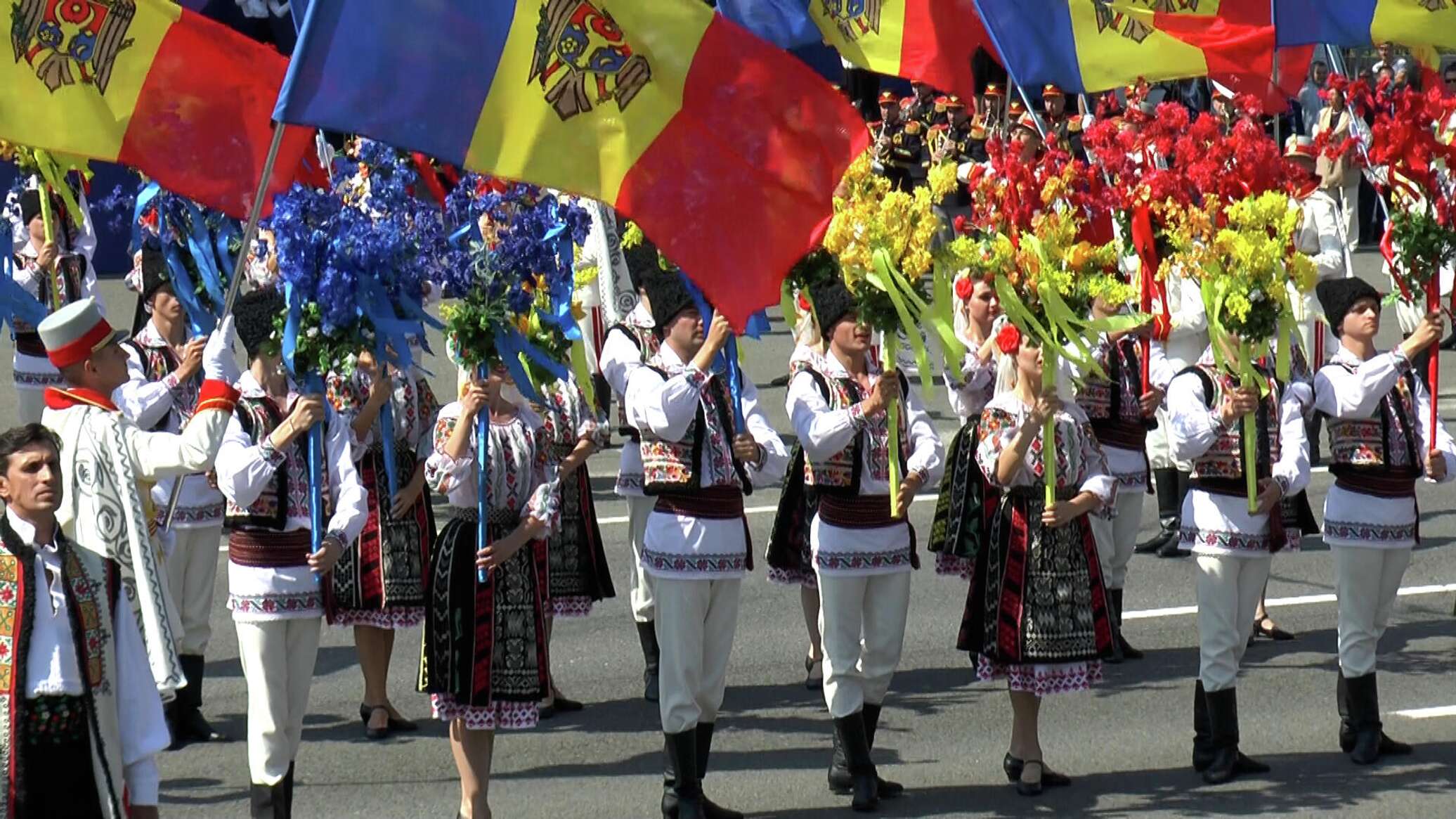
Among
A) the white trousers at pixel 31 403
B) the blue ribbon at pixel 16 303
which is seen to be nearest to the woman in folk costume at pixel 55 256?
the white trousers at pixel 31 403

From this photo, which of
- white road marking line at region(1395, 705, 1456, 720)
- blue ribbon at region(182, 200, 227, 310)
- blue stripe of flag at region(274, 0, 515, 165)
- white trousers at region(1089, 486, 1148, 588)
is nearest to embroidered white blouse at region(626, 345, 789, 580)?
blue stripe of flag at region(274, 0, 515, 165)

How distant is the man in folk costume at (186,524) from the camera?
32.5 ft

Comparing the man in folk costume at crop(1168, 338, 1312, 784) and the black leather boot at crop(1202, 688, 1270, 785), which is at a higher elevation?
the man in folk costume at crop(1168, 338, 1312, 784)

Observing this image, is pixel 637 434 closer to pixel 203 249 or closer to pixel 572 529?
pixel 572 529

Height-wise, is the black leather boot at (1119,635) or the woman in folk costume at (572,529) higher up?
the woman in folk costume at (572,529)

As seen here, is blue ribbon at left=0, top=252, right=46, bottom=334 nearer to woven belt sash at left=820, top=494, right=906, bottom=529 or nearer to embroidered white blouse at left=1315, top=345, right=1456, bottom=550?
woven belt sash at left=820, top=494, right=906, bottom=529

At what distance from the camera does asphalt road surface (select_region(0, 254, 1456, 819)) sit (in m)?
9.02

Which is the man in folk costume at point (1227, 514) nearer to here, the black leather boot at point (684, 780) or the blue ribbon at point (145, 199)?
the black leather boot at point (684, 780)

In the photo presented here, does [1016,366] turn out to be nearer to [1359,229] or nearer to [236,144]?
[236,144]

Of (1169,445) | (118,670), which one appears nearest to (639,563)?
(1169,445)

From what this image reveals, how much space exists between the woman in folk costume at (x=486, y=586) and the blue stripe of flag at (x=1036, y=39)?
4.83 m

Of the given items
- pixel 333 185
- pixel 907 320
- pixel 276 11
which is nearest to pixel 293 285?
pixel 333 185

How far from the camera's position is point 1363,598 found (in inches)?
371

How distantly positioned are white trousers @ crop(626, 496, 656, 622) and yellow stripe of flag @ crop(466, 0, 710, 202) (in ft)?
10.1
